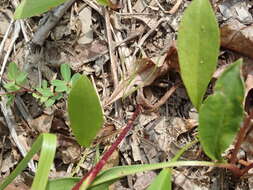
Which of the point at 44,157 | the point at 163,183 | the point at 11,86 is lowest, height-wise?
the point at 163,183

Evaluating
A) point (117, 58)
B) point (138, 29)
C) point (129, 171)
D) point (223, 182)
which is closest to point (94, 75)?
point (117, 58)

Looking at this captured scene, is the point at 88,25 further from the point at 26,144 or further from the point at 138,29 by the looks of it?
the point at 26,144

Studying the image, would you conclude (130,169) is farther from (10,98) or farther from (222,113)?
(10,98)

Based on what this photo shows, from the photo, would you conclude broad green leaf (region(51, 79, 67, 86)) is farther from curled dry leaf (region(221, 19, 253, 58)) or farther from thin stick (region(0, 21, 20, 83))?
curled dry leaf (region(221, 19, 253, 58))

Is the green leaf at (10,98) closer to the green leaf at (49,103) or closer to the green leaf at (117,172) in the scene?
the green leaf at (49,103)

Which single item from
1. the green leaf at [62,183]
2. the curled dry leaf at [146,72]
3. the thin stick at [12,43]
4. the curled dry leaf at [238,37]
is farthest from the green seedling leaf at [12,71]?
the curled dry leaf at [238,37]

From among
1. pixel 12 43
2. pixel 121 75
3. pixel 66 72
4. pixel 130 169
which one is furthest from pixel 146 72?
pixel 12 43
